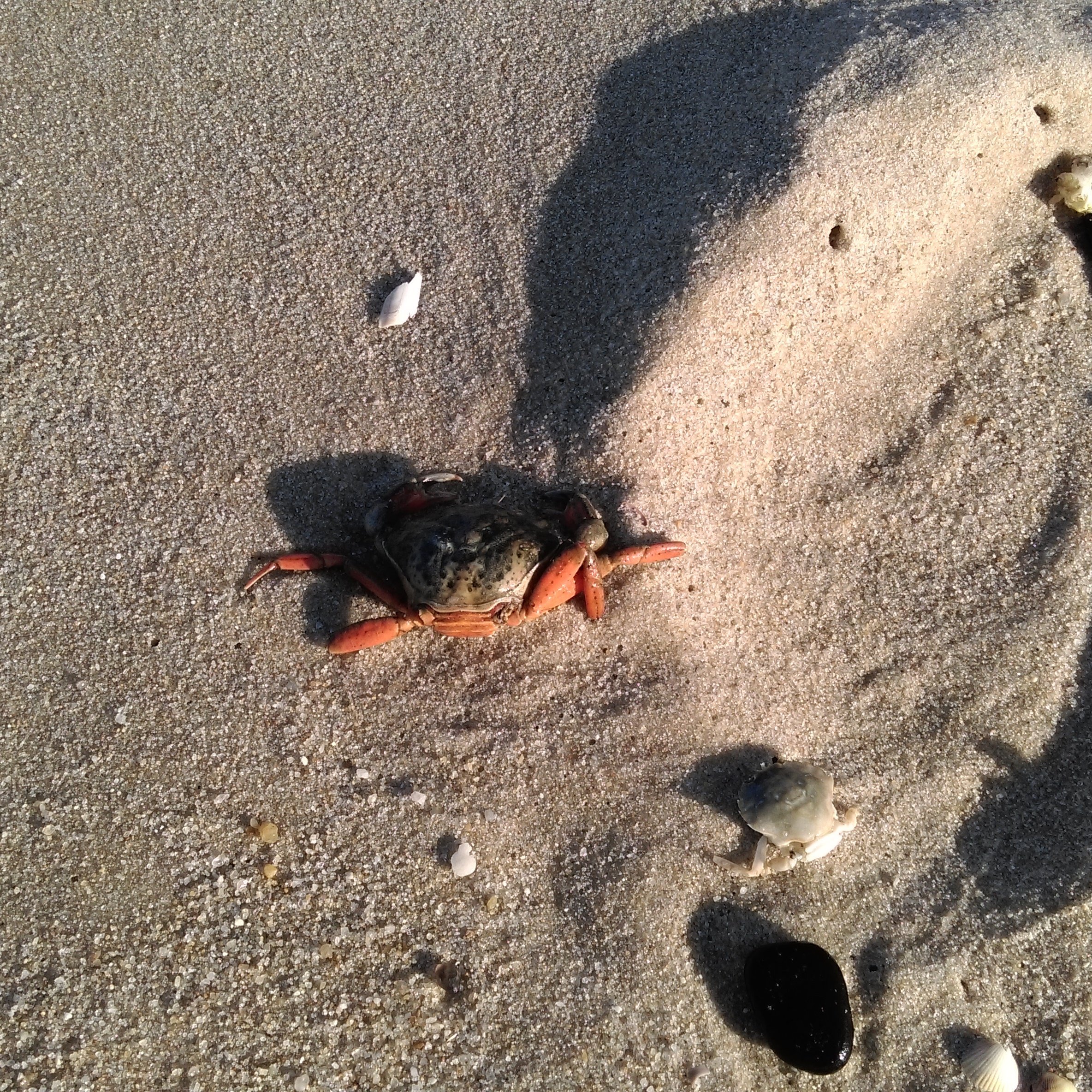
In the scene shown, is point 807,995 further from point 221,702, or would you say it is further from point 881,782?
point 221,702

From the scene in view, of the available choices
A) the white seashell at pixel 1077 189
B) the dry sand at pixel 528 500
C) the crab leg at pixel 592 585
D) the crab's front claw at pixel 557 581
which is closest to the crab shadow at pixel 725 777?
the dry sand at pixel 528 500

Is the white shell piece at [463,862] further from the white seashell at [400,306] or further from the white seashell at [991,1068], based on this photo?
the white seashell at [400,306]

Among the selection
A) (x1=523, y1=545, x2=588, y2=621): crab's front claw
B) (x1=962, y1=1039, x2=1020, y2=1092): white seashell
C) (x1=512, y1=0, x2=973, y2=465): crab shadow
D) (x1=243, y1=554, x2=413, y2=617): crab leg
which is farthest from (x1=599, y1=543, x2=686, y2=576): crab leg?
(x1=962, y1=1039, x2=1020, y2=1092): white seashell

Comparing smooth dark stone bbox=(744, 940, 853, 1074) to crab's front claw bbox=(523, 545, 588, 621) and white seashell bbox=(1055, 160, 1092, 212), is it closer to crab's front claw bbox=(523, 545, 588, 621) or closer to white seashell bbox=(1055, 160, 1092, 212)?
crab's front claw bbox=(523, 545, 588, 621)

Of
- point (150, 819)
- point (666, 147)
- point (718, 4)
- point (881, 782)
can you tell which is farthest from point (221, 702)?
point (718, 4)

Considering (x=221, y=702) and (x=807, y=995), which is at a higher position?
(x=221, y=702)

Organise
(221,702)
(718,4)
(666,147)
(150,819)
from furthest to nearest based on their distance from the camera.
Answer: (718,4)
(666,147)
(221,702)
(150,819)
